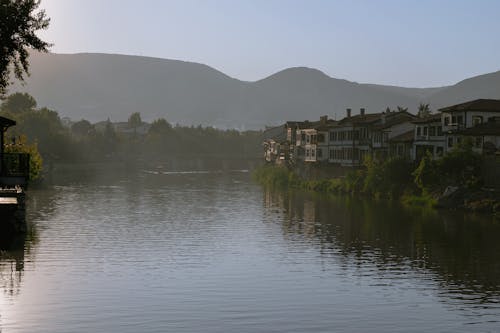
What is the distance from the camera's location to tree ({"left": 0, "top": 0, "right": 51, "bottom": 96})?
39969mm

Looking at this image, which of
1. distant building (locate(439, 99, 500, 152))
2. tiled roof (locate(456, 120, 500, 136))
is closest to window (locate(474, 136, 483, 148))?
tiled roof (locate(456, 120, 500, 136))

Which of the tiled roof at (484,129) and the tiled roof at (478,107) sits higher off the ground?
the tiled roof at (478,107)

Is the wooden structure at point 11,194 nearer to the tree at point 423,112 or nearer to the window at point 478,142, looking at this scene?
the window at point 478,142

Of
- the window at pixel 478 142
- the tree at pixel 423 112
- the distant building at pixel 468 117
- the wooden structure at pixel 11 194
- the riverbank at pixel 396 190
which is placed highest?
the tree at pixel 423 112

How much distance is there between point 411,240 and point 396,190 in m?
36.2

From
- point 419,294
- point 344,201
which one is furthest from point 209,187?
point 419,294

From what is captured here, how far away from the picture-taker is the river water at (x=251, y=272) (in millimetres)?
29156

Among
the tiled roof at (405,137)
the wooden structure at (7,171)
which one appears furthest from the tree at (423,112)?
the wooden structure at (7,171)

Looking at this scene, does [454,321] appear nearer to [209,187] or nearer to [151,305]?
[151,305]

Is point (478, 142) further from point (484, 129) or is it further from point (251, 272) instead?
point (251, 272)

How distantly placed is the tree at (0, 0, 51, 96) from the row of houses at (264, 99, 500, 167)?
174ft

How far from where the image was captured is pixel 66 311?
Result: 29.9m

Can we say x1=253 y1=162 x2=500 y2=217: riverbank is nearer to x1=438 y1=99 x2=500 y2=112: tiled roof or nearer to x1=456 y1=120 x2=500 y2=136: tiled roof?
x1=456 y1=120 x2=500 y2=136: tiled roof

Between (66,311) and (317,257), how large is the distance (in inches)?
750
